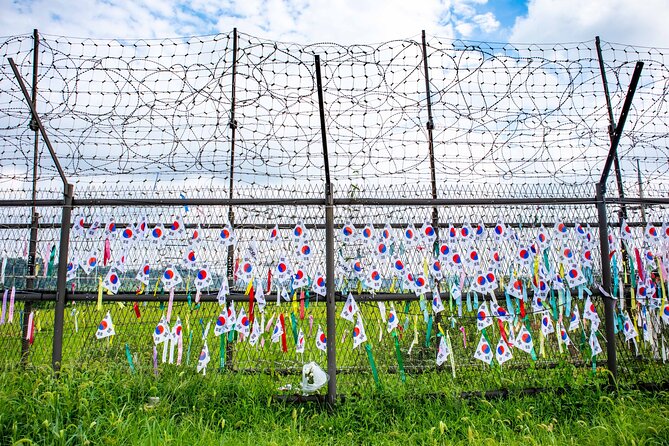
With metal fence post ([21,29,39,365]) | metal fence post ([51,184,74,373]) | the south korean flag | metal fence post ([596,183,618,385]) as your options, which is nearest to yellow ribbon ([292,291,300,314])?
the south korean flag

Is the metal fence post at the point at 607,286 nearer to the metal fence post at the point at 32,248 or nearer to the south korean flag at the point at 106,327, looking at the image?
the south korean flag at the point at 106,327

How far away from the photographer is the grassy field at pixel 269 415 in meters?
2.75

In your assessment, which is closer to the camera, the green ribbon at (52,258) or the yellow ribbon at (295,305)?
the yellow ribbon at (295,305)

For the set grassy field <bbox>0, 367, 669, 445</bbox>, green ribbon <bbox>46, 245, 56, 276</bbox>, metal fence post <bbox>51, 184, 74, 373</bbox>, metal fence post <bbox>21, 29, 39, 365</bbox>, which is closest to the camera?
grassy field <bbox>0, 367, 669, 445</bbox>

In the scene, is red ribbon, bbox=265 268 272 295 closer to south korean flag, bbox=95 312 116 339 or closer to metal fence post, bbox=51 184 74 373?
south korean flag, bbox=95 312 116 339

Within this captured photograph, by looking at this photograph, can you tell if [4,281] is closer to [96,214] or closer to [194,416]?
[96,214]

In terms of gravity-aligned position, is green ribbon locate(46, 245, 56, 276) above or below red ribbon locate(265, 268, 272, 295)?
above

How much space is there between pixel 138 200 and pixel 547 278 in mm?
3409

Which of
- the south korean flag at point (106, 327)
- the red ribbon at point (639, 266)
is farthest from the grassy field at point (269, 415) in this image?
the red ribbon at point (639, 266)

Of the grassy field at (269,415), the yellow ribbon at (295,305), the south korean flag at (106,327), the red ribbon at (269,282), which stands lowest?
the grassy field at (269,415)

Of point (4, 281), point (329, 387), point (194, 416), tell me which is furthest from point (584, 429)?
point (4, 281)

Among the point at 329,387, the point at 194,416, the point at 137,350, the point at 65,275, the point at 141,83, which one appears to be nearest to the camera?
the point at 194,416

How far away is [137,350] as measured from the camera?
3.94 meters

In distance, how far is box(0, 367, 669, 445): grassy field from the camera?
275 cm
